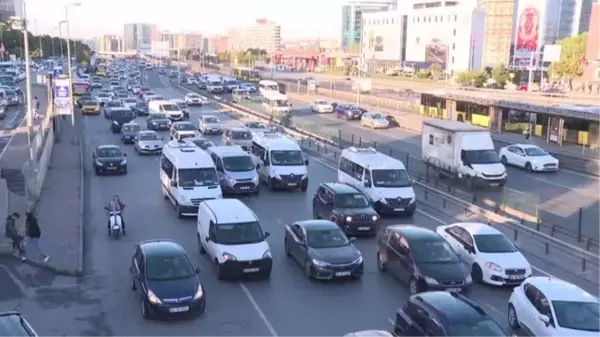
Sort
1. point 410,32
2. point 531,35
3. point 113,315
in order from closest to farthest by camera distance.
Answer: point 113,315 → point 531,35 → point 410,32

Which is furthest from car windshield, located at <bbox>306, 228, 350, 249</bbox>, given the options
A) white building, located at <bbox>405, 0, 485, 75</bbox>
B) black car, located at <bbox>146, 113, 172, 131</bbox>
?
white building, located at <bbox>405, 0, 485, 75</bbox>

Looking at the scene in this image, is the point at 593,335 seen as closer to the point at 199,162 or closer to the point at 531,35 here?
the point at 199,162

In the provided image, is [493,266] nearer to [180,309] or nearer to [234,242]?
[234,242]

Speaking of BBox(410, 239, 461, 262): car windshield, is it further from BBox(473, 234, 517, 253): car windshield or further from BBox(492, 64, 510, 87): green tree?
BBox(492, 64, 510, 87): green tree

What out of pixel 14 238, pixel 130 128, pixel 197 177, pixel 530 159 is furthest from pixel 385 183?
pixel 130 128

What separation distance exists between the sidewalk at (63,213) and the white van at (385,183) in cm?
1044

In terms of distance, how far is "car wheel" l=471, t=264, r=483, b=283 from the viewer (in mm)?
18016

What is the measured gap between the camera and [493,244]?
18.5 m

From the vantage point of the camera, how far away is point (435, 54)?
15775cm

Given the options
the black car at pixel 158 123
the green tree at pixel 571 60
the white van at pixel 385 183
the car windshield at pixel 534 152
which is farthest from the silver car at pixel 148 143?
the green tree at pixel 571 60

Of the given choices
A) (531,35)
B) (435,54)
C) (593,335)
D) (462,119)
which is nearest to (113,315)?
(593,335)

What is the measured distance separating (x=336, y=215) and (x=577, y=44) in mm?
100296

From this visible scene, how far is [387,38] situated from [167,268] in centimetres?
17154

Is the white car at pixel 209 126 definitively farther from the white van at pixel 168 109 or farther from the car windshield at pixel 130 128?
the car windshield at pixel 130 128
